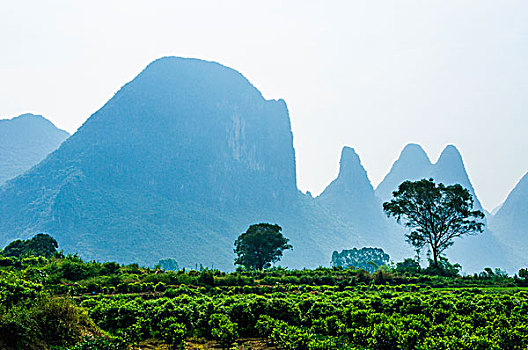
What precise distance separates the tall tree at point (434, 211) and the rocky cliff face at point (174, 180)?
275 ft

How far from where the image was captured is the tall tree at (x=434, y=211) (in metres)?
33.7

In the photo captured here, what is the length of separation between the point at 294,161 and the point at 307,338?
172 meters

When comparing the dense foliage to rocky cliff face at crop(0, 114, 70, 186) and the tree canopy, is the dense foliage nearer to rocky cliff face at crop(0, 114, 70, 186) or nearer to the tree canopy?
the tree canopy

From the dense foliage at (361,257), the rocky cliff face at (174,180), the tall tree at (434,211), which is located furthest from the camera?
the rocky cliff face at (174,180)

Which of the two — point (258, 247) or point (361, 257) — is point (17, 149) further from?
point (258, 247)

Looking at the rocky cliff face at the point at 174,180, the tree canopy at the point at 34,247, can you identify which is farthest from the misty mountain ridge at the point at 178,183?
the tree canopy at the point at 34,247

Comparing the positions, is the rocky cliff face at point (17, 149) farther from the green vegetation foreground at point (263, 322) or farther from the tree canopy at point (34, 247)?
the green vegetation foreground at point (263, 322)

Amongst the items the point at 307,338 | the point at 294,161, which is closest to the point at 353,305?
the point at 307,338

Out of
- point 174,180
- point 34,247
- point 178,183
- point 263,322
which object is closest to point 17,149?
point 174,180

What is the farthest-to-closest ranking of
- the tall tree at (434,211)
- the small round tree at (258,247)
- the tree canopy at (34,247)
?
the small round tree at (258,247), the tree canopy at (34,247), the tall tree at (434,211)

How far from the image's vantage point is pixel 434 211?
112 feet

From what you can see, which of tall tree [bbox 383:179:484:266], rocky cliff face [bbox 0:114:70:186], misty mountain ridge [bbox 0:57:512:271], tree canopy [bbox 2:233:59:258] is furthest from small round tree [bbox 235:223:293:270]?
rocky cliff face [bbox 0:114:70:186]

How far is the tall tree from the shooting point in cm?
3372

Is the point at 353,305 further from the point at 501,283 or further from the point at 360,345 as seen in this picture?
the point at 501,283
